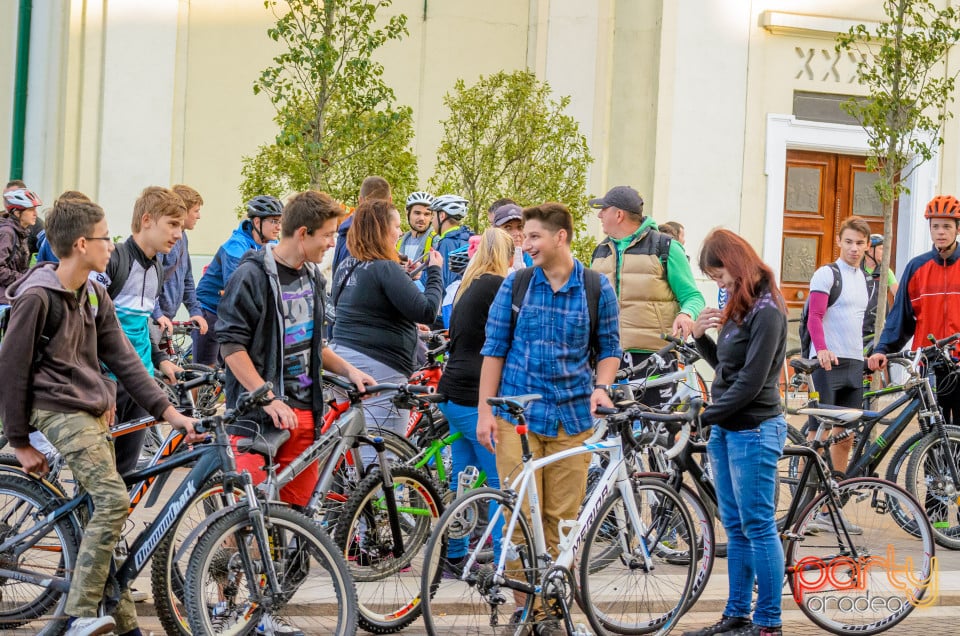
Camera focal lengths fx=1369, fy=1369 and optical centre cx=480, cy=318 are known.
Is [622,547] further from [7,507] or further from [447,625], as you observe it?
[7,507]

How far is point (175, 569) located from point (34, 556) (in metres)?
0.59

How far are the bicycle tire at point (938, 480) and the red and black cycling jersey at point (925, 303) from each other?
3.31ft

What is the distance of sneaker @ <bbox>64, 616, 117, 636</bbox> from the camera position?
542cm

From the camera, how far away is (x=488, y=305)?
7.08 metres

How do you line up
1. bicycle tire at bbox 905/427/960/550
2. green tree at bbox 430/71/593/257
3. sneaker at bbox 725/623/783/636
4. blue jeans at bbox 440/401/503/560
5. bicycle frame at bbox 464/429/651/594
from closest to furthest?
bicycle frame at bbox 464/429/651/594, sneaker at bbox 725/623/783/636, blue jeans at bbox 440/401/503/560, bicycle tire at bbox 905/427/960/550, green tree at bbox 430/71/593/257

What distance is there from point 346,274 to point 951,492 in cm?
424

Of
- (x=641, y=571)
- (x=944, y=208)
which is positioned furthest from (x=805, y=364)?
(x=641, y=571)

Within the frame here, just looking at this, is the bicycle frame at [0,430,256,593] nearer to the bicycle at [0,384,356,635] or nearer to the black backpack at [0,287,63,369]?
the bicycle at [0,384,356,635]

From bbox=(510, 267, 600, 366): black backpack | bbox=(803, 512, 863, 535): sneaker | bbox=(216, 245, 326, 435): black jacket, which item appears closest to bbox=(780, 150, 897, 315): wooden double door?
bbox=(803, 512, 863, 535): sneaker

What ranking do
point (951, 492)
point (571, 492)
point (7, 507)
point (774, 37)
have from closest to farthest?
point (7, 507) → point (571, 492) → point (951, 492) → point (774, 37)

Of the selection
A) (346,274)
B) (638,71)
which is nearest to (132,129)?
(638,71)

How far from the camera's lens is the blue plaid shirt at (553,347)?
6.34m

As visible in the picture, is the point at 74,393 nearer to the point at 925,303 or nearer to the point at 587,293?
the point at 587,293

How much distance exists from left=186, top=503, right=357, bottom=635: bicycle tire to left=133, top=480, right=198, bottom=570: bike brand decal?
12.1 inches
